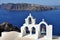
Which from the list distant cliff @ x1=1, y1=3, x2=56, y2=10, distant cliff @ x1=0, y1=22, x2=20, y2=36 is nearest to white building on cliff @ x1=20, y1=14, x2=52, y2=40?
distant cliff @ x1=0, y1=22, x2=20, y2=36

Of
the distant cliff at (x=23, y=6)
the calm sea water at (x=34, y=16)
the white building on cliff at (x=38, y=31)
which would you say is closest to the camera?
the white building on cliff at (x=38, y=31)

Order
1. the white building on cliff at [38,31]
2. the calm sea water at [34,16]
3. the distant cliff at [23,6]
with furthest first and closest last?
the distant cliff at [23,6]
the calm sea water at [34,16]
the white building on cliff at [38,31]

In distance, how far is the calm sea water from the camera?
8.70 meters

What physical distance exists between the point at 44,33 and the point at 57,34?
1.14 metres

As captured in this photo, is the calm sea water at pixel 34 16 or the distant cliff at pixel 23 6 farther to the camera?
the distant cliff at pixel 23 6

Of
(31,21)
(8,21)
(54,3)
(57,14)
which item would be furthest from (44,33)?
(8,21)

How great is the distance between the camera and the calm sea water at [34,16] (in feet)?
28.5

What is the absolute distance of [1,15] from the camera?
9516 millimetres

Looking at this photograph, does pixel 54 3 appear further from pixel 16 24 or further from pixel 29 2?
pixel 16 24

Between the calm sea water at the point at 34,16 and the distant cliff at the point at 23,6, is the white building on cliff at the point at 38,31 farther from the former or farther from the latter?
the distant cliff at the point at 23,6

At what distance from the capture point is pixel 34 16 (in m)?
9.19

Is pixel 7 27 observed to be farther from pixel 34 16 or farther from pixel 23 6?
pixel 34 16

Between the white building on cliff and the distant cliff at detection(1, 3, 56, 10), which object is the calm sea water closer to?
the distant cliff at detection(1, 3, 56, 10)

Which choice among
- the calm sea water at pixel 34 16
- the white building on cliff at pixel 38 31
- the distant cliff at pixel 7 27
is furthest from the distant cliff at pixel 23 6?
the white building on cliff at pixel 38 31
